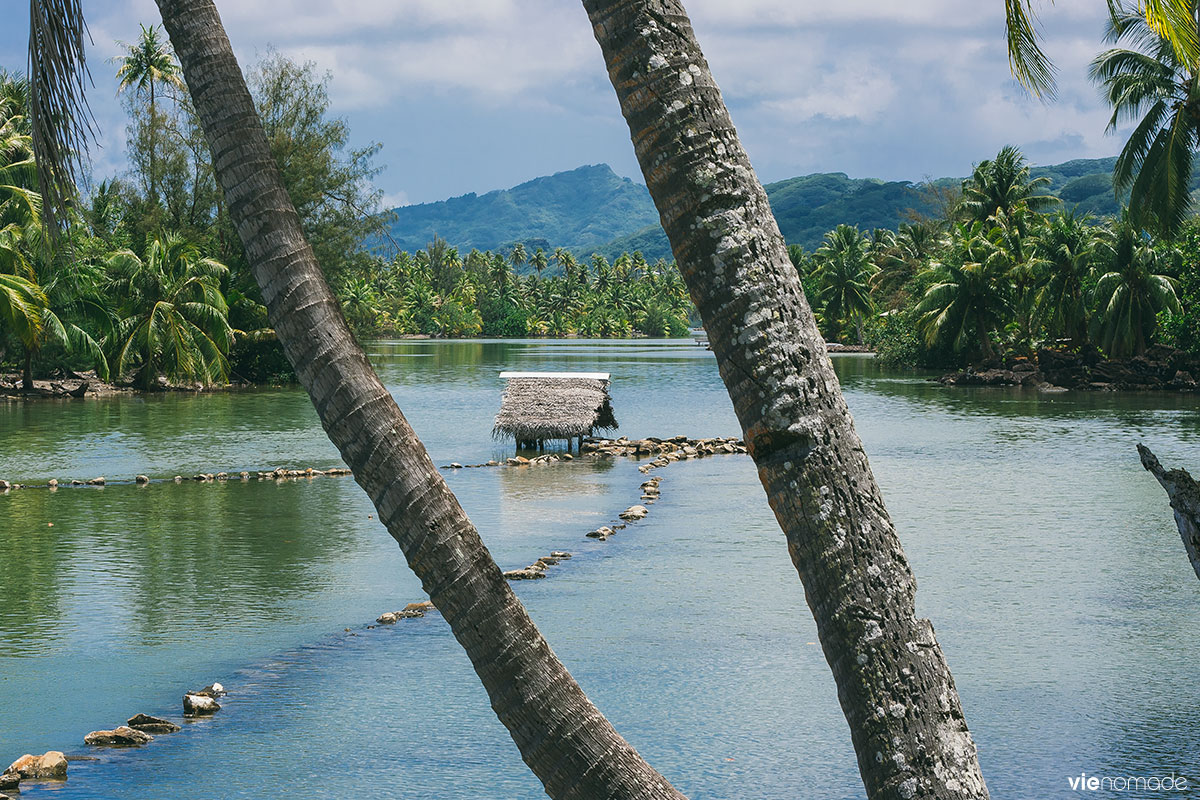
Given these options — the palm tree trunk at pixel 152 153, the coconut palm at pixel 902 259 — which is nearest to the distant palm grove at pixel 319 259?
the palm tree trunk at pixel 152 153

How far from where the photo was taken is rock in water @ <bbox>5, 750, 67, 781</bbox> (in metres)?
6.76

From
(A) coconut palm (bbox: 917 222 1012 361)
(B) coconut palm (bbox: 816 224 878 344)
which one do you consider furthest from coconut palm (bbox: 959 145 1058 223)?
(B) coconut palm (bbox: 816 224 878 344)

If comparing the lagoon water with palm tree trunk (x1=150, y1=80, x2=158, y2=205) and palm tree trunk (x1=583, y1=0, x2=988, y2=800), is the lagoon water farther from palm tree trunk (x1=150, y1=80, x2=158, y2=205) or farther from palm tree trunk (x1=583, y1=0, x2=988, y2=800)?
palm tree trunk (x1=150, y1=80, x2=158, y2=205)

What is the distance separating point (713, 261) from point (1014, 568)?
1133cm

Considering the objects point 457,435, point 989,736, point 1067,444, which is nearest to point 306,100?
point 457,435

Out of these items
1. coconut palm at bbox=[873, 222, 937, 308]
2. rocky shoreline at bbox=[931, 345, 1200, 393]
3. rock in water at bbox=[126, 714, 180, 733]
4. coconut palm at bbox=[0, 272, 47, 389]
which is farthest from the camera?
coconut palm at bbox=[873, 222, 937, 308]

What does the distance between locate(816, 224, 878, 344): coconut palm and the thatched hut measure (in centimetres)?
6293

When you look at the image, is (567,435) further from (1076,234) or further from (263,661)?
(1076,234)

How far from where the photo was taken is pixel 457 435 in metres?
27.4

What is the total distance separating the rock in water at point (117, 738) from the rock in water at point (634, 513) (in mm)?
9363

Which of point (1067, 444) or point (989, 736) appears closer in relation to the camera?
point (989, 736)

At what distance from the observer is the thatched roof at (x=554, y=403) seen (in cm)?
2380

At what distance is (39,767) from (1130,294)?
141ft

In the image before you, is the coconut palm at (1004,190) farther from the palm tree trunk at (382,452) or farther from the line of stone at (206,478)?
the palm tree trunk at (382,452)
